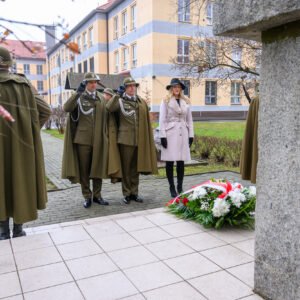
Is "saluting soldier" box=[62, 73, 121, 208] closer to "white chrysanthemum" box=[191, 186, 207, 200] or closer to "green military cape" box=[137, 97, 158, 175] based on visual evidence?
"green military cape" box=[137, 97, 158, 175]

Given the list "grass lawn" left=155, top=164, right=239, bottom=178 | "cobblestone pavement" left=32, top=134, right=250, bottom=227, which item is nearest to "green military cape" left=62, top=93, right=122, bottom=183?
"cobblestone pavement" left=32, top=134, right=250, bottom=227

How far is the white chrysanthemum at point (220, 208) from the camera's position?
13.8ft

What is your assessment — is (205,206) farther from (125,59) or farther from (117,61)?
(117,61)

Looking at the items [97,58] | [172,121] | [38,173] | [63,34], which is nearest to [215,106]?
[97,58]

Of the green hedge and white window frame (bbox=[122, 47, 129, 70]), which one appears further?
white window frame (bbox=[122, 47, 129, 70])

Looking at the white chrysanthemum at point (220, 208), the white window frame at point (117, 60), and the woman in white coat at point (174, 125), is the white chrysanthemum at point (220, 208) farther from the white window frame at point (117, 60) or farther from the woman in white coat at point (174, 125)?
the white window frame at point (117, 60)

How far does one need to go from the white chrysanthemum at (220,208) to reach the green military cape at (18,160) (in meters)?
1.95

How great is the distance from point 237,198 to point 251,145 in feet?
4.09

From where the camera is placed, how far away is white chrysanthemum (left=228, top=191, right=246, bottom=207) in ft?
14.0

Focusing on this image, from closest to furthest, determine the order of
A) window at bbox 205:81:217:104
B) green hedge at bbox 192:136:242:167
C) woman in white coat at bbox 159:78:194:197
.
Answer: woman in white coat at bbox 159:78:194:197 → green hedge at bbox 192:136:242:167 → window at bbox 205:81:217:104

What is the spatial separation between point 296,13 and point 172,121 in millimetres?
4037

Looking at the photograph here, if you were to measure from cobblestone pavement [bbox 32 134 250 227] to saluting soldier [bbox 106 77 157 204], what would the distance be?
0.33 m

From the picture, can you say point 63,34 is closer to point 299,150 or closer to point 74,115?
point 299,150

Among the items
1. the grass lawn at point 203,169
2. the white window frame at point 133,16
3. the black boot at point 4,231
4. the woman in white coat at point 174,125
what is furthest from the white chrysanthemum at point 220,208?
the white window frame at point 133,16
